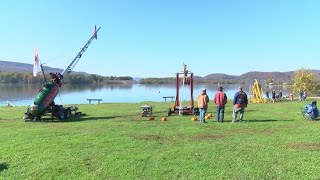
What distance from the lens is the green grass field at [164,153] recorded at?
9.19 metres

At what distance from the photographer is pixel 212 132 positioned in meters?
15.4

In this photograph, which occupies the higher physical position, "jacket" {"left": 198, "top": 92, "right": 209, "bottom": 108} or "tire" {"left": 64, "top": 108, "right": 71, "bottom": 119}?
"jacket" {"left": 198, "top": 92, "right": 209, "bottom": 108}

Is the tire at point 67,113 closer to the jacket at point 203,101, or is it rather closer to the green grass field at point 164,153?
the green grass field at point 164,153

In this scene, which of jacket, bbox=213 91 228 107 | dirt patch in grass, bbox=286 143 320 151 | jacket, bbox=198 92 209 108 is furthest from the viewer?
jacket, bbox=213 91 228 107

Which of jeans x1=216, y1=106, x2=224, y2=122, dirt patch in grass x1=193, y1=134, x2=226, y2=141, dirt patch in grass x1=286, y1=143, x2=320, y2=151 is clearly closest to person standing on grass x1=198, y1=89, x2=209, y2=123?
jeans x1=216, y1=106, x2=224, y2=122

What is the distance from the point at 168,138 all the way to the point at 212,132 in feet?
7.68

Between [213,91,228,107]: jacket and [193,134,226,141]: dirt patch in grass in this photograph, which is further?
[213,91,228,107]: jacket

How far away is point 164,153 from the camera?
440 inches

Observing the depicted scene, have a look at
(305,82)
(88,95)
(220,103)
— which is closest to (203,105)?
(220,103)

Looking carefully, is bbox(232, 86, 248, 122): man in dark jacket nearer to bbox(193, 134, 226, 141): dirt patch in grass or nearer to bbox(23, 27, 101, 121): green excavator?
bbox(193, 134, 226, 141): dirt patch in grass

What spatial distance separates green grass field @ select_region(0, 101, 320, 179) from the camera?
9188mm

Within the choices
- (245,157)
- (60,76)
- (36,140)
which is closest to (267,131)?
(245,157)

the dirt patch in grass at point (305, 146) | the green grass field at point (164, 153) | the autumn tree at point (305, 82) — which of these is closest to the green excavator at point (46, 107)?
the green grass field at point (164, 153)

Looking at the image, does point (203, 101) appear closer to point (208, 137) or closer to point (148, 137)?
point (208, 137)
